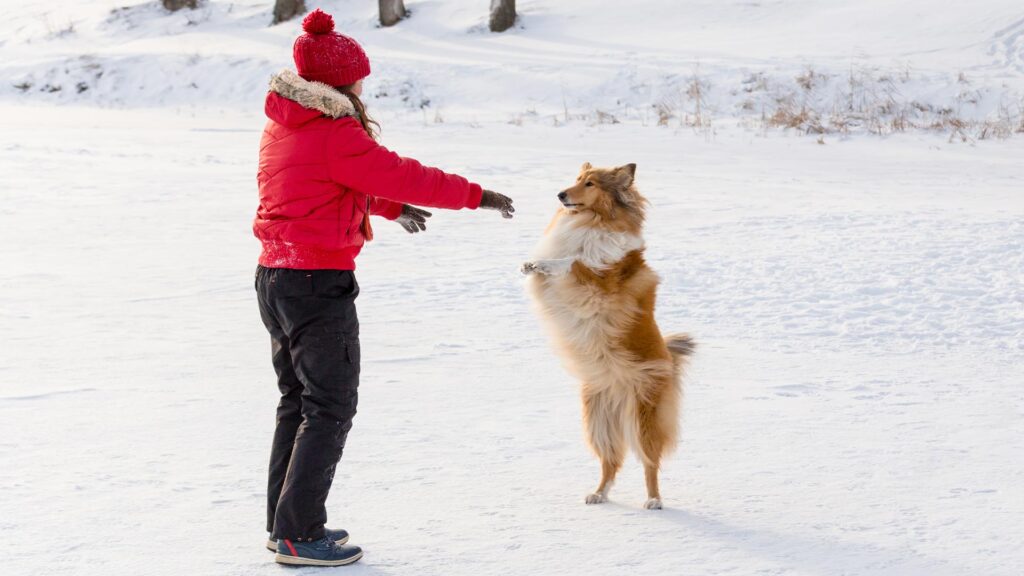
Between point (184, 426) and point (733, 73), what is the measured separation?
15.1 metres

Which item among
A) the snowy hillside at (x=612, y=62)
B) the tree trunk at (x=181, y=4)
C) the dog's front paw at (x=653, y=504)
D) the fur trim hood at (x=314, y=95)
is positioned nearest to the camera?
the fur trim hood at (x=314, y=95)

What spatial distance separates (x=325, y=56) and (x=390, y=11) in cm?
2250

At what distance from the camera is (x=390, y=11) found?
25.0 m

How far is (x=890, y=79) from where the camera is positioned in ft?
57.2

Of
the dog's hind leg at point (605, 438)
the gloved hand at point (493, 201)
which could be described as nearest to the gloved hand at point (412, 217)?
the gloved hand at point (493, 201)

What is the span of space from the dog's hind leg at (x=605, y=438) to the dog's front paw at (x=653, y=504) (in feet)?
0.56

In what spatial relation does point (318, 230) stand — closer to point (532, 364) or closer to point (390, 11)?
point (532, 364)

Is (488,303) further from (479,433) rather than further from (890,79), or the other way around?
(890,79)

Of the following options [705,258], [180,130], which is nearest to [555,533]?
[705,258]

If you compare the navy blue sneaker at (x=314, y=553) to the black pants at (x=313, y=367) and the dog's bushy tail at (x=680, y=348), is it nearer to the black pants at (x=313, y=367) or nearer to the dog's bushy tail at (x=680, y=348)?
the black pants at (x=313, y=367)

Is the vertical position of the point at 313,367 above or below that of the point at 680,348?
above

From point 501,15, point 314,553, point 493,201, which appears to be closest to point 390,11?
point 501,15

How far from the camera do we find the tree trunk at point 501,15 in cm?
2378

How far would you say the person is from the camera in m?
3.35
